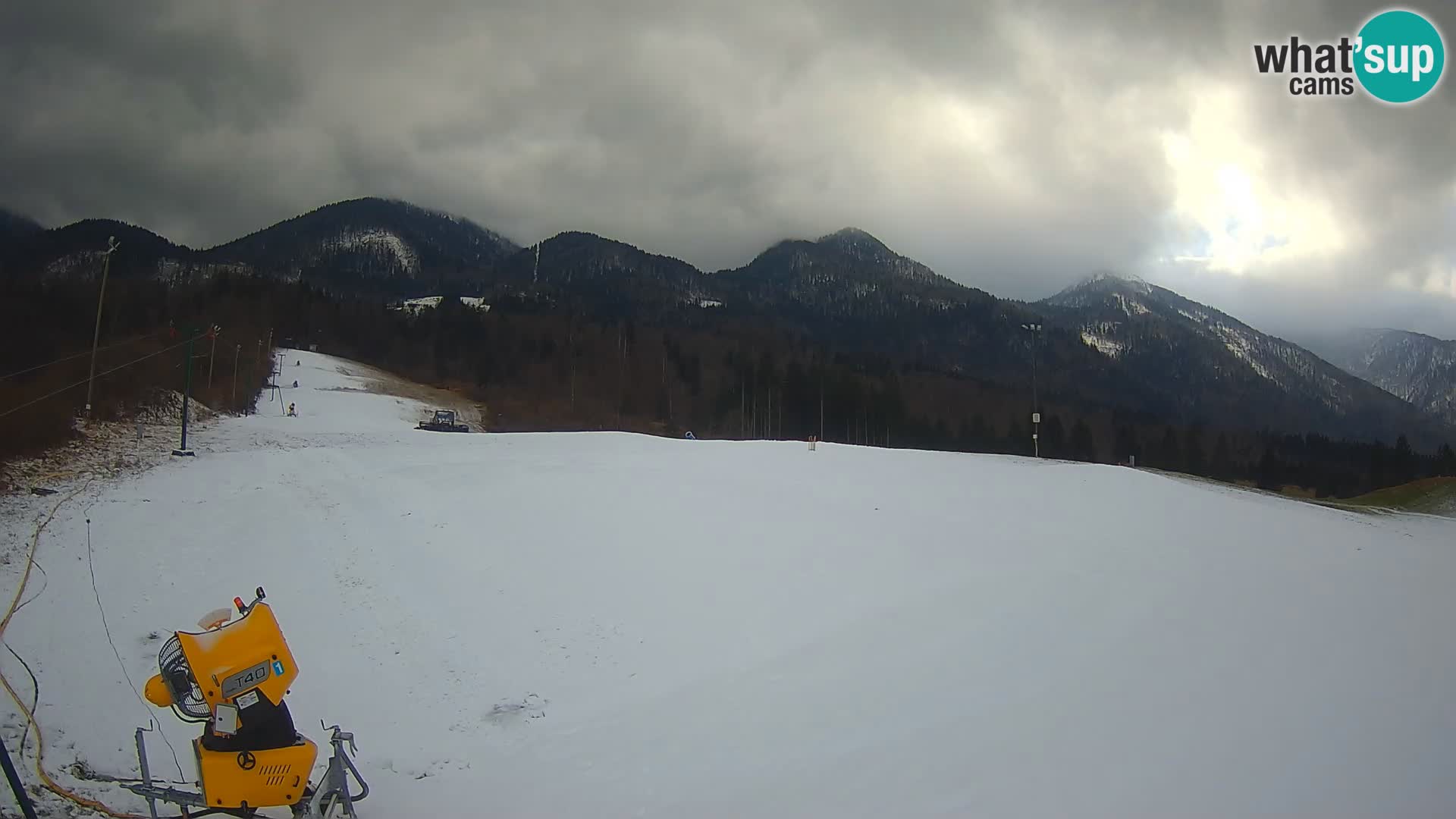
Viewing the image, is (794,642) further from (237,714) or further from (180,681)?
(180,681)

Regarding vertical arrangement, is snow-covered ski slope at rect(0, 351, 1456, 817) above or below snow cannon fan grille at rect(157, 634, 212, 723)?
below

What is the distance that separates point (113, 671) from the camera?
27.8ft

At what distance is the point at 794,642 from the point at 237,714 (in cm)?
651

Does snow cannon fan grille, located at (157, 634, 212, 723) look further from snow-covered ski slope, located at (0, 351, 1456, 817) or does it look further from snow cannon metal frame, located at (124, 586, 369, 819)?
snow-covered ski slope, located at (0, 351, 1456, 817)

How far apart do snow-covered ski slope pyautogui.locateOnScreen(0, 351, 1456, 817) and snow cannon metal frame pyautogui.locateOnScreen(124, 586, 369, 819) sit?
1.53 metres

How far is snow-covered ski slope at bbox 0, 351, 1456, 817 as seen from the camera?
637 centimetres

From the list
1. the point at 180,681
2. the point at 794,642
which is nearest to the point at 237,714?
the point at 180,681

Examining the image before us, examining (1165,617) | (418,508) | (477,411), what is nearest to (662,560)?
(418,508)

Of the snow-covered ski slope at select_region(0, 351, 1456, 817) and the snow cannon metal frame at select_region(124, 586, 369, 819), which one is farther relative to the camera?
the snow-covered ski slope at select_region(0, 351, 1456, 817)

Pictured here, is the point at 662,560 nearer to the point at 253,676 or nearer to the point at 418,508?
the point at 418,508

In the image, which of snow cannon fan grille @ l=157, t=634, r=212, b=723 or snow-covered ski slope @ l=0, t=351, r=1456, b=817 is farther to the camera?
snow-covered ski slope @ l=0, t=351, r=1456, b=817

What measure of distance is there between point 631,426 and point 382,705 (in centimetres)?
6363

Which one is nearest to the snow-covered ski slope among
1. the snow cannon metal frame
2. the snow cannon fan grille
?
the snow cannon metal frame

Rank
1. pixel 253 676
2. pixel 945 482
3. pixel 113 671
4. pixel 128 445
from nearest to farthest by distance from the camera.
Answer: pixel 253 676
pixel 113 671
pixel 945 482
pixel 128 445
